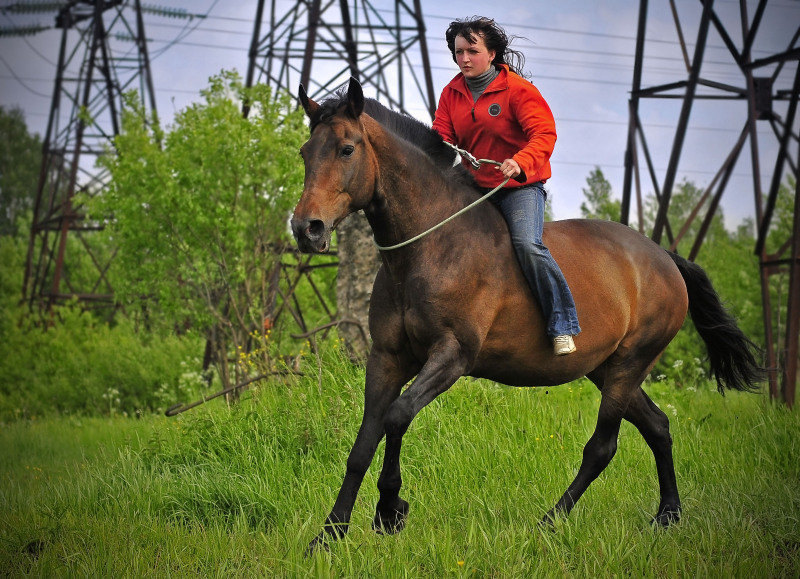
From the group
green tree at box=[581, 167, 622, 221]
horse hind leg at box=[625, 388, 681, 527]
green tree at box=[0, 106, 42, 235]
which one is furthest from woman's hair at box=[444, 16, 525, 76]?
green tree at box=[0, 106, 42, 235]

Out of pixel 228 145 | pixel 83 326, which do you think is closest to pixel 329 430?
pixel 228 145

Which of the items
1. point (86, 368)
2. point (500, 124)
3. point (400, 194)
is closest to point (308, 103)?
point (400, 194)

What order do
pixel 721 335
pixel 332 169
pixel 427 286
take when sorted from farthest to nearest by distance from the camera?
pixel 721 335 < pixel 427 286 < pixel 332 169

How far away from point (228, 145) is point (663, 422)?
352 inches

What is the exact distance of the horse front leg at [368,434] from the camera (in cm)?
432

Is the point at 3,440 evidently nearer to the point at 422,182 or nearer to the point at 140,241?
the point at 140,241

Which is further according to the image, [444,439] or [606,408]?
[444,439]

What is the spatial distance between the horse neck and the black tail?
2605mm

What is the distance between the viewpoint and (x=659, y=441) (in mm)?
5652

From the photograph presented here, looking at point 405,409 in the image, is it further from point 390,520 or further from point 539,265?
point 539,265

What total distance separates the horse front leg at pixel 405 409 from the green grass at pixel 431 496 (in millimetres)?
142

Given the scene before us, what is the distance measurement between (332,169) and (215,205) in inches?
364

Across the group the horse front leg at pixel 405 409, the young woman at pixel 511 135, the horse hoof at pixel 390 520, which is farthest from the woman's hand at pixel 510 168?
the horse hoof at pixel 390 520

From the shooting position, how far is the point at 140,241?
13.5 meters
